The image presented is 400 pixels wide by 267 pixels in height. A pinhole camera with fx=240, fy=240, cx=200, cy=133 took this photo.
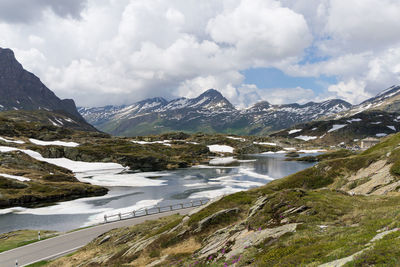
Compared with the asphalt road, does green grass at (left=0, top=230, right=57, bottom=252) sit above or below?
below

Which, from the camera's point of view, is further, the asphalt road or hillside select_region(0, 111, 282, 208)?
hillside select_region(0, 111, 282, 208)

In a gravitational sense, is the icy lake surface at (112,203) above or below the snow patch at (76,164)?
below

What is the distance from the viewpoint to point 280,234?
1585 centimetres

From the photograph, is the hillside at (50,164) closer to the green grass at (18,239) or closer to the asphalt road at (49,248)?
the green grass at (18,239)

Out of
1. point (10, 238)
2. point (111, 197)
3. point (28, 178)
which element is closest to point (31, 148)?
point (28, 178)

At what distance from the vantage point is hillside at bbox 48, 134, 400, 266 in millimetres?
10758

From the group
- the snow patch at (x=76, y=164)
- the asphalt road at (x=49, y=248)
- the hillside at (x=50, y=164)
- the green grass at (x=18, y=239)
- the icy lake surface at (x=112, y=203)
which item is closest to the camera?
the asphalt road at (x=49, y=248)

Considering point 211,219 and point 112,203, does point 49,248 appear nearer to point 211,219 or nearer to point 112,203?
point 211,219

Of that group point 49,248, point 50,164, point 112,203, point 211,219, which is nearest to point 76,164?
point 50,164

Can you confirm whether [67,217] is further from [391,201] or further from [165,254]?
[391,201]

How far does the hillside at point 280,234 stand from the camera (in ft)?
35.3

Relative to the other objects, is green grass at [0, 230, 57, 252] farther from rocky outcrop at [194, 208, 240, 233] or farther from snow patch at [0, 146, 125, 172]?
snow patch at [0, 146, 125, 172]

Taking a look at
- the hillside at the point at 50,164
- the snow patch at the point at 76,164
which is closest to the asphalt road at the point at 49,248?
the hillside at the point at 50,164

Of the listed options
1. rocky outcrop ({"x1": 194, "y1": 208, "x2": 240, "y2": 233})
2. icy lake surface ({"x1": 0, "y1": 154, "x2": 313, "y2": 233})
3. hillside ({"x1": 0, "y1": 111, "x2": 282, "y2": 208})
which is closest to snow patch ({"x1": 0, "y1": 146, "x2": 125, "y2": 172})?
hillside ({"x1": 0, "y1": 111, "x2": 282, "y2": 208})
